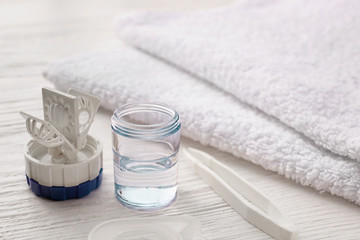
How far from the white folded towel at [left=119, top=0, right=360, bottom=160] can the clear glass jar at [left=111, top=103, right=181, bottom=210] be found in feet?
0.55

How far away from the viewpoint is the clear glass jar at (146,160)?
658 mm

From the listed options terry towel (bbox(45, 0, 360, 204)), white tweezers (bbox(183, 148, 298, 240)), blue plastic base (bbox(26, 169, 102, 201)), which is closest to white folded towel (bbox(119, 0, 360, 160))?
terry towel (bbox(45, 0, 360, 204))

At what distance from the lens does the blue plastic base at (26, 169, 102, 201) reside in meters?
0.68

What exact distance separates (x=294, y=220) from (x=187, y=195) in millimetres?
131

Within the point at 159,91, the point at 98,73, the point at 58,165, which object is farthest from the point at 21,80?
A: the point at 58,165

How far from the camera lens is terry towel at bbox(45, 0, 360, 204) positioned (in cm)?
72

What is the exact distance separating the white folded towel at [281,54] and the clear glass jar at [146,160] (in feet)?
0.55

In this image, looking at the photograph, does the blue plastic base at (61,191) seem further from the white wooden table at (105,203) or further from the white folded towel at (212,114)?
the white folded towel at (212,114)

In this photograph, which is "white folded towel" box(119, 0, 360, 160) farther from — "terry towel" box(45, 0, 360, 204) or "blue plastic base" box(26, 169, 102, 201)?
"blue plastic base" box(26, 169, 102, 201)

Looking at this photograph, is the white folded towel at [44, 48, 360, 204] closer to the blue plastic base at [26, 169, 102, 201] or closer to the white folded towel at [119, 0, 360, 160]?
the white folded towel at [119, 0, 360, 160]

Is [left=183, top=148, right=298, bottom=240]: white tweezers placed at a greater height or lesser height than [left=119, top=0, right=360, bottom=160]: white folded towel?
lesser

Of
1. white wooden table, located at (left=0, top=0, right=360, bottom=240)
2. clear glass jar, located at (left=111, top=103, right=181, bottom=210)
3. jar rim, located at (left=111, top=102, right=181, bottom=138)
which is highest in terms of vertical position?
jar rim, located at (left=111, top=102, right=181, bottom=138)

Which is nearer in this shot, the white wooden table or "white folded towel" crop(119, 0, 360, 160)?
the white wooden table

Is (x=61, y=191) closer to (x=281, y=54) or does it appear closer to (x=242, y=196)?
(x=242, y=196)
